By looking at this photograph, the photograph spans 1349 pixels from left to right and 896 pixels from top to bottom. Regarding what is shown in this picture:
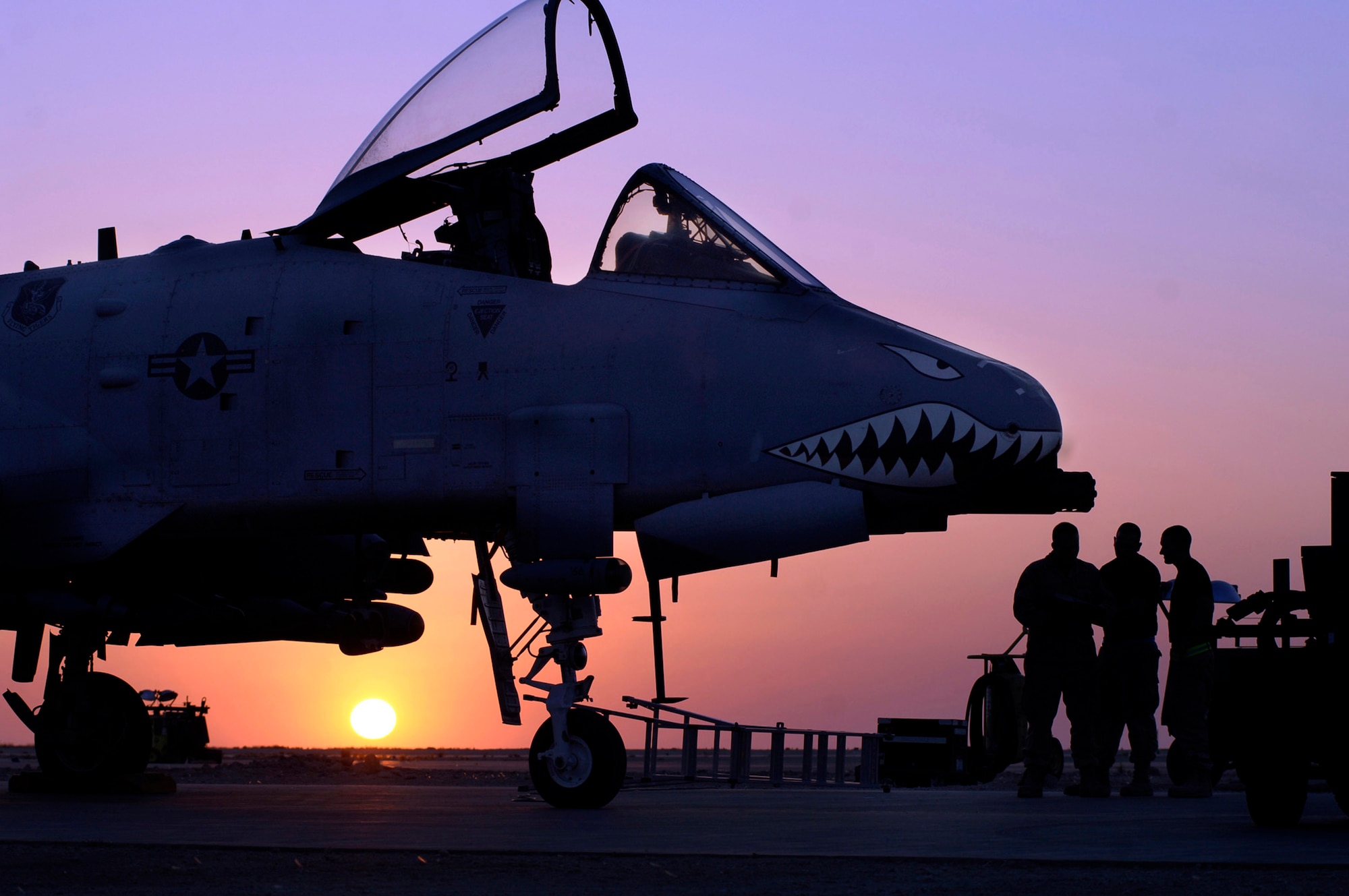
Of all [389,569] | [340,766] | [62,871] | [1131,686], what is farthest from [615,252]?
[340,766]

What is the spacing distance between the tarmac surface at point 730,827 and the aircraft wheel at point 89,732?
1.94 feet

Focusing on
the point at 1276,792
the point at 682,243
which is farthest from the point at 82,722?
the point at 1276,792

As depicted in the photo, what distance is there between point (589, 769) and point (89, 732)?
6.17 meters

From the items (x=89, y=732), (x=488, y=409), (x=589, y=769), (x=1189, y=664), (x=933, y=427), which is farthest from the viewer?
(x=89, y=732)

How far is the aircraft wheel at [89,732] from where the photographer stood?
600 inches

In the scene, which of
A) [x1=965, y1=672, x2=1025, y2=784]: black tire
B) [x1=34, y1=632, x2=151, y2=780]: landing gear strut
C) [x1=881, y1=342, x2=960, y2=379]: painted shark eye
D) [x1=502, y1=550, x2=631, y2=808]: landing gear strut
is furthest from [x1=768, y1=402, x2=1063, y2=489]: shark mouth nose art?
[x1=34, y1=632, x2=151, y2=780]: landing gear strut

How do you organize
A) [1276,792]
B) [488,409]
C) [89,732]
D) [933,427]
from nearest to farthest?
1. [1276,792]
2. [933,427]
3. [488,409]
4. [89,732]

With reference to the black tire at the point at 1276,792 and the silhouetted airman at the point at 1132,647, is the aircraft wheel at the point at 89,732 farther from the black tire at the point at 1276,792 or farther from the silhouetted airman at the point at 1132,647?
the black tire at the point at 1276,792

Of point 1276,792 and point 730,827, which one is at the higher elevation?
point 1276,792

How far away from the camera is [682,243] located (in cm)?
1277

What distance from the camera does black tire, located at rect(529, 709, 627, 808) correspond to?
1160cm

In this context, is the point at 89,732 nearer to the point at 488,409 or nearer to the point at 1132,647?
the point at 488,409

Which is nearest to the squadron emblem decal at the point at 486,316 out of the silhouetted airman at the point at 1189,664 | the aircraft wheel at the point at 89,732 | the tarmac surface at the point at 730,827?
the tarmac surface at the point at 730,827

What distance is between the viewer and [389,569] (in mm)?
15766
